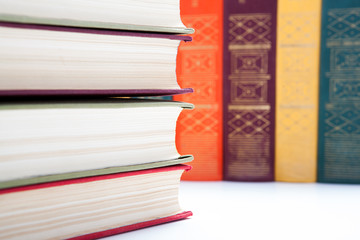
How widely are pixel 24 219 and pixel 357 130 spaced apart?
0.62 metres

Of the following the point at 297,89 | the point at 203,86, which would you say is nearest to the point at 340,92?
the point at 297,89

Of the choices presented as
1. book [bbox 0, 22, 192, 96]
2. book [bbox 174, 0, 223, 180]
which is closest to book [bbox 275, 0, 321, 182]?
book [bbox 174, 0, 223, 180]

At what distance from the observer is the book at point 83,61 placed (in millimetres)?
424

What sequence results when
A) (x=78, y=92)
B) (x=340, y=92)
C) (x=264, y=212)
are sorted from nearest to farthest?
(x=78, y=92), (x=264, y=212), (x=340, y=92)

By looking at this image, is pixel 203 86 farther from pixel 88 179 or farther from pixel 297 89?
pixel 88 179

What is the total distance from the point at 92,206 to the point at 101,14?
233 mm

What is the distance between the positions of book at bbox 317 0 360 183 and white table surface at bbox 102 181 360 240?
5 centimetres

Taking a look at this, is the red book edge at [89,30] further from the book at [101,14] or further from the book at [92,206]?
the book at [92,206]

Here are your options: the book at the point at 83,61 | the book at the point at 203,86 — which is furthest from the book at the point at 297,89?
the book at the point at 83,61

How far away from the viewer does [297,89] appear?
77cm

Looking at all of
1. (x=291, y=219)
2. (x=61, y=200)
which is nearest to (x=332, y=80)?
(x=291, y=219)

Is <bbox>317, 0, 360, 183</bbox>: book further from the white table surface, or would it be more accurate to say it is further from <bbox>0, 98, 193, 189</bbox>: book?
<bbox>0, 98, 193, 189</bbox>: book

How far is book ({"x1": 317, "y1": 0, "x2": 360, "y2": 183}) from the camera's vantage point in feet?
2.46

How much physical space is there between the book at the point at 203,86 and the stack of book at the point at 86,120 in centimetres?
24
